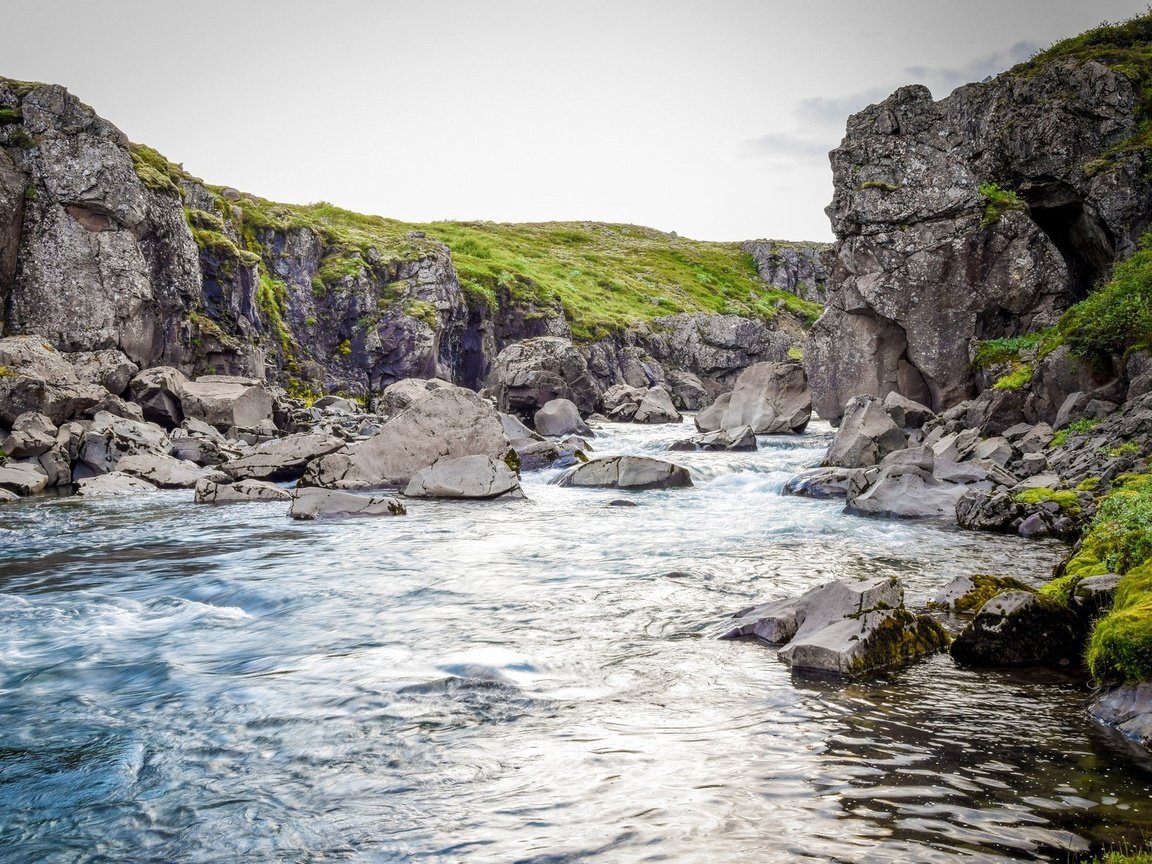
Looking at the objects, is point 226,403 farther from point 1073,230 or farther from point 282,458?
point 1073,230

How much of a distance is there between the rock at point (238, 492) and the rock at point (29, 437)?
5.12 metres

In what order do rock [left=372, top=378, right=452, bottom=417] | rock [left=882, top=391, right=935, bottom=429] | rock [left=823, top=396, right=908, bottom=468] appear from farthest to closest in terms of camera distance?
1. rock [left=372, top=378, right=452, bottom=417]
2. rock [left=882, top=391, right=935, bottom=429]
3. rock [left=823, top=396, right=908, bottom=468]

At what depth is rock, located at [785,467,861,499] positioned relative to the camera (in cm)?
1964

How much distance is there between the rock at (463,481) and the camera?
2019 centimetres

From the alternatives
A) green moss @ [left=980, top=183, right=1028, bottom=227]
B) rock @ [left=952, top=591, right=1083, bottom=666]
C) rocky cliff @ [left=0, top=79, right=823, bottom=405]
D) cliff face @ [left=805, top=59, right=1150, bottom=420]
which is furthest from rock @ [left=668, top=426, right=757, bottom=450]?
rock @ [left=952, top=591, right=1083, bottom=666]

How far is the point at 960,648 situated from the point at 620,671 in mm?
3121

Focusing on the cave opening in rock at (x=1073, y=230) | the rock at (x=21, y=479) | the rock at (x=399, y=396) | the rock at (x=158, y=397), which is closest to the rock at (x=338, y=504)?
the rock at (x=21, y=479)

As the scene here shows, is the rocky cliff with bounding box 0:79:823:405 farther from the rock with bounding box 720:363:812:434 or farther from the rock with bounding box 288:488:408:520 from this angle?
the rock with bounding box 720:363:812:434

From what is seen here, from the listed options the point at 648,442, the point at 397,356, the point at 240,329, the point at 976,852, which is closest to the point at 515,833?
the point at 976,852

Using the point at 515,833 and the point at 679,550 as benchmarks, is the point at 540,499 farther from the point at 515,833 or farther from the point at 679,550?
the point at 515,833

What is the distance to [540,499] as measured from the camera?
66.4 feet

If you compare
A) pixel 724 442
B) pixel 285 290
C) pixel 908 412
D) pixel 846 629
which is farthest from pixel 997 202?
pixel 285 290

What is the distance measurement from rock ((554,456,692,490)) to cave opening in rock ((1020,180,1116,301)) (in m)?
17.0

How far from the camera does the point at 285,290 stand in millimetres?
47500
